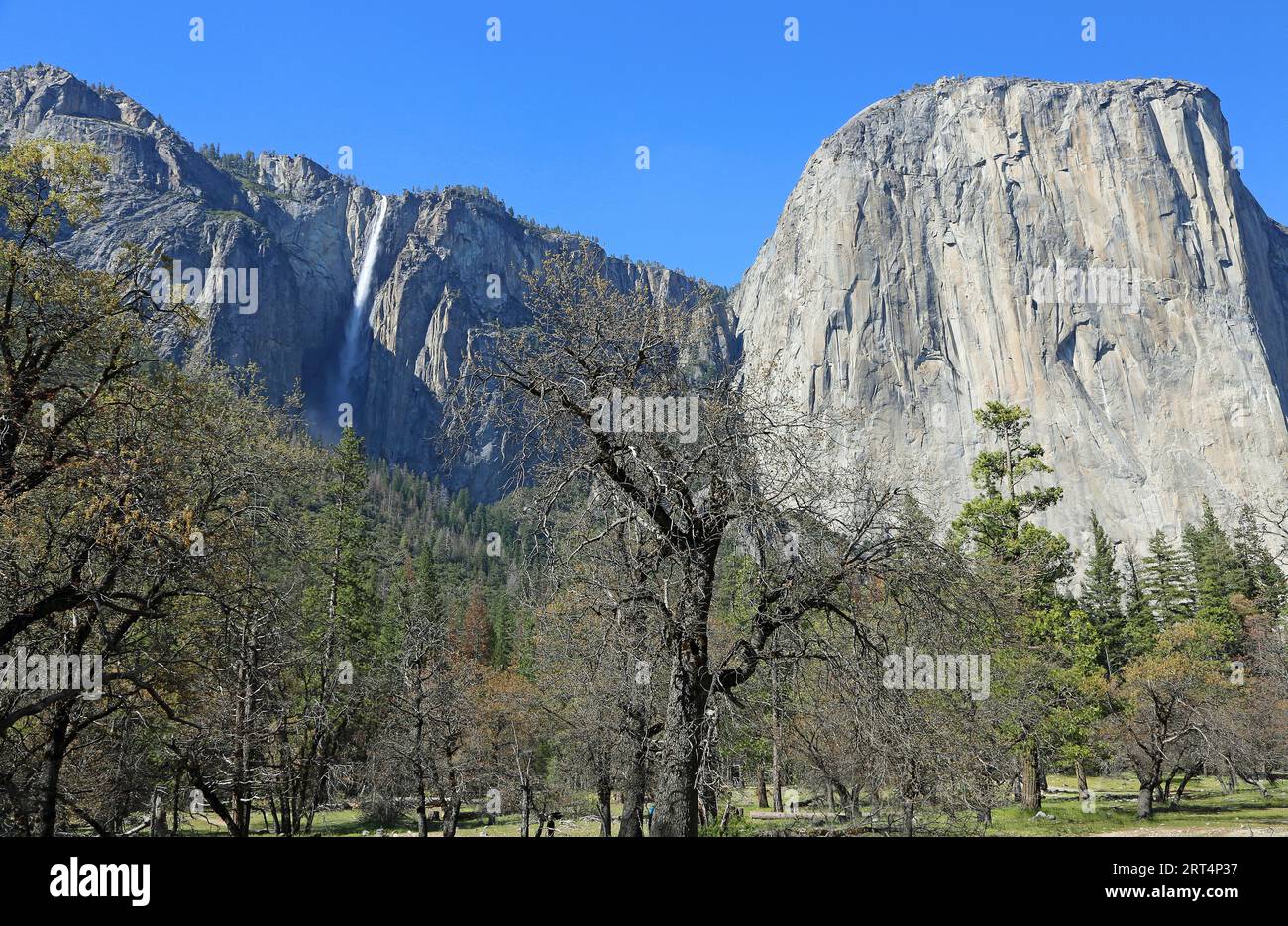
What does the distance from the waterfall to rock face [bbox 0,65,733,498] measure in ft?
3.34

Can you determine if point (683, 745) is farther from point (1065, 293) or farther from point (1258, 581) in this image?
point (1065, 293)

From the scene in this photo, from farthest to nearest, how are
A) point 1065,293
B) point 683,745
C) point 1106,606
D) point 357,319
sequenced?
point 357,319
point 1065,293
point 1106,606
point 683,745

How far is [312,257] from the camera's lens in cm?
18212

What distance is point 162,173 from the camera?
545ft

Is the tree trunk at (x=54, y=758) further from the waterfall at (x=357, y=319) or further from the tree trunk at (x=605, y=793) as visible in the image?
the waterfall at (x=357, y=319)

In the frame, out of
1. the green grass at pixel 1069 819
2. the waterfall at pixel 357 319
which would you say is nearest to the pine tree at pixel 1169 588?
the green grass at pixel 1069 819

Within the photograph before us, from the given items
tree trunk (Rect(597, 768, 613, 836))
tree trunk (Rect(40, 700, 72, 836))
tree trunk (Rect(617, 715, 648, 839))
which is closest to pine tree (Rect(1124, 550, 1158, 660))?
tree trunk (Rect(597, 768, 613, 836))

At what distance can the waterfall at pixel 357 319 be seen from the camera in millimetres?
171125

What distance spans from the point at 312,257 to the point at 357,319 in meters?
16.9

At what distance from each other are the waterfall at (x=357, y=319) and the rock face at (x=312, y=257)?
3.34 feet

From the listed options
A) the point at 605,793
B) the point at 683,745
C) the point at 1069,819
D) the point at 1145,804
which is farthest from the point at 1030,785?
the point at 683,745

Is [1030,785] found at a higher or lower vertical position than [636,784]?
lower

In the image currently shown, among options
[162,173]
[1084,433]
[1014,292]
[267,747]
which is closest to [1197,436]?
[1084,433]

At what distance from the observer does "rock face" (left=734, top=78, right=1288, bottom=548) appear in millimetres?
101812
